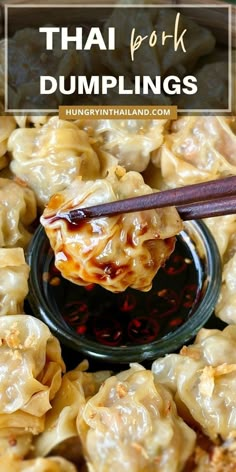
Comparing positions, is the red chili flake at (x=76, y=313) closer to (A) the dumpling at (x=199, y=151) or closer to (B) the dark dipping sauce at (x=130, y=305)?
(B) the dark dipping sauce at (x=130, y=305)

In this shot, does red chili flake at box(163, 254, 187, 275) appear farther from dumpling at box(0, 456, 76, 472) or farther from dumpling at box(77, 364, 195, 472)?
dumpling at box(0, 456, 76, 472)

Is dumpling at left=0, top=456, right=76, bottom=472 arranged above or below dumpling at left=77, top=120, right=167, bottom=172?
below

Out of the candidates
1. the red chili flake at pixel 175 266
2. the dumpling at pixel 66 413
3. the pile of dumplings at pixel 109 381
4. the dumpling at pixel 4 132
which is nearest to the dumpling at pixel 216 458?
the pile of dumplings at pixel 109 381

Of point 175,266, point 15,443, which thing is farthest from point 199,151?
point 15,443

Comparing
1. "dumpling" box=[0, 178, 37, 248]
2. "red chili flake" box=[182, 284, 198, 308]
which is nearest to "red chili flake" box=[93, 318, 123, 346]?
"red chili flake" box=[182, 284, 198, 308]

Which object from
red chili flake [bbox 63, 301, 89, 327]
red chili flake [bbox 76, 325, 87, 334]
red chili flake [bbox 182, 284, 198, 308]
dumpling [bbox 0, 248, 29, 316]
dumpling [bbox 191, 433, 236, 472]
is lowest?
dumpling [bbox 191, 433, 236, 472]

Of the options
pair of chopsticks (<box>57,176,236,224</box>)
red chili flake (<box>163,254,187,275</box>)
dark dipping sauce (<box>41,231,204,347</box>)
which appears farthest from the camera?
red chili flake (<box>163,254,187,275</box>)

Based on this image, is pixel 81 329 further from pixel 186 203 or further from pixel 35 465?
pixel 186 203
